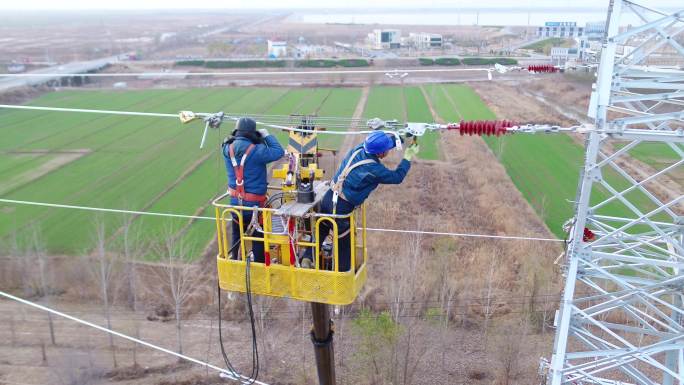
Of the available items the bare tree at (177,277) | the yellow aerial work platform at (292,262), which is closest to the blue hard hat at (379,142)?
the yellow aerial work platform at (292,262)

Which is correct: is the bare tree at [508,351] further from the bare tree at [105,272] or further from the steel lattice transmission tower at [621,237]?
the bare tree at [105,272]

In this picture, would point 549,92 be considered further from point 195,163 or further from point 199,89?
point 199,89

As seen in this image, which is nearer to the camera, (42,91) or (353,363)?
(353,363)

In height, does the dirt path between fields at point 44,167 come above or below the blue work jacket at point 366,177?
below

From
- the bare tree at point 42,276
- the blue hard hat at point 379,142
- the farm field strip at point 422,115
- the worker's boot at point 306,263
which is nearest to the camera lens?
the blue hard hat at point 379,142

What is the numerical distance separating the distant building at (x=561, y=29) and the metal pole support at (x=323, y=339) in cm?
1946

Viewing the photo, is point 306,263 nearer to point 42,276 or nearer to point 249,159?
point 249,159

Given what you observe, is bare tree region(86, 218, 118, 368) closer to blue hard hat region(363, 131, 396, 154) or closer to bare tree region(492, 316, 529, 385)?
bare tree region(492, 316, 529, 385)

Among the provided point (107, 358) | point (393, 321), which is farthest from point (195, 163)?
point (393, 321)

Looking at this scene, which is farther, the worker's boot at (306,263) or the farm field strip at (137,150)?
the farm field strip at (137,150)

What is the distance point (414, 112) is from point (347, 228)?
39254mm

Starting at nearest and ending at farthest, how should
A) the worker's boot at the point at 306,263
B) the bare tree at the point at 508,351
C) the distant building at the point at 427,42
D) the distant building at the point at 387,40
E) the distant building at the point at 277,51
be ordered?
the worker's boot at the point at 306,263
the bare tree at the point at 508,351
the distant building at the point at 427,42
the distant building at the point at 387,40
the distant building at the point at 277,51

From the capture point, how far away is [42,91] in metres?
56.7

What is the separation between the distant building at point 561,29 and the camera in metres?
23.8
